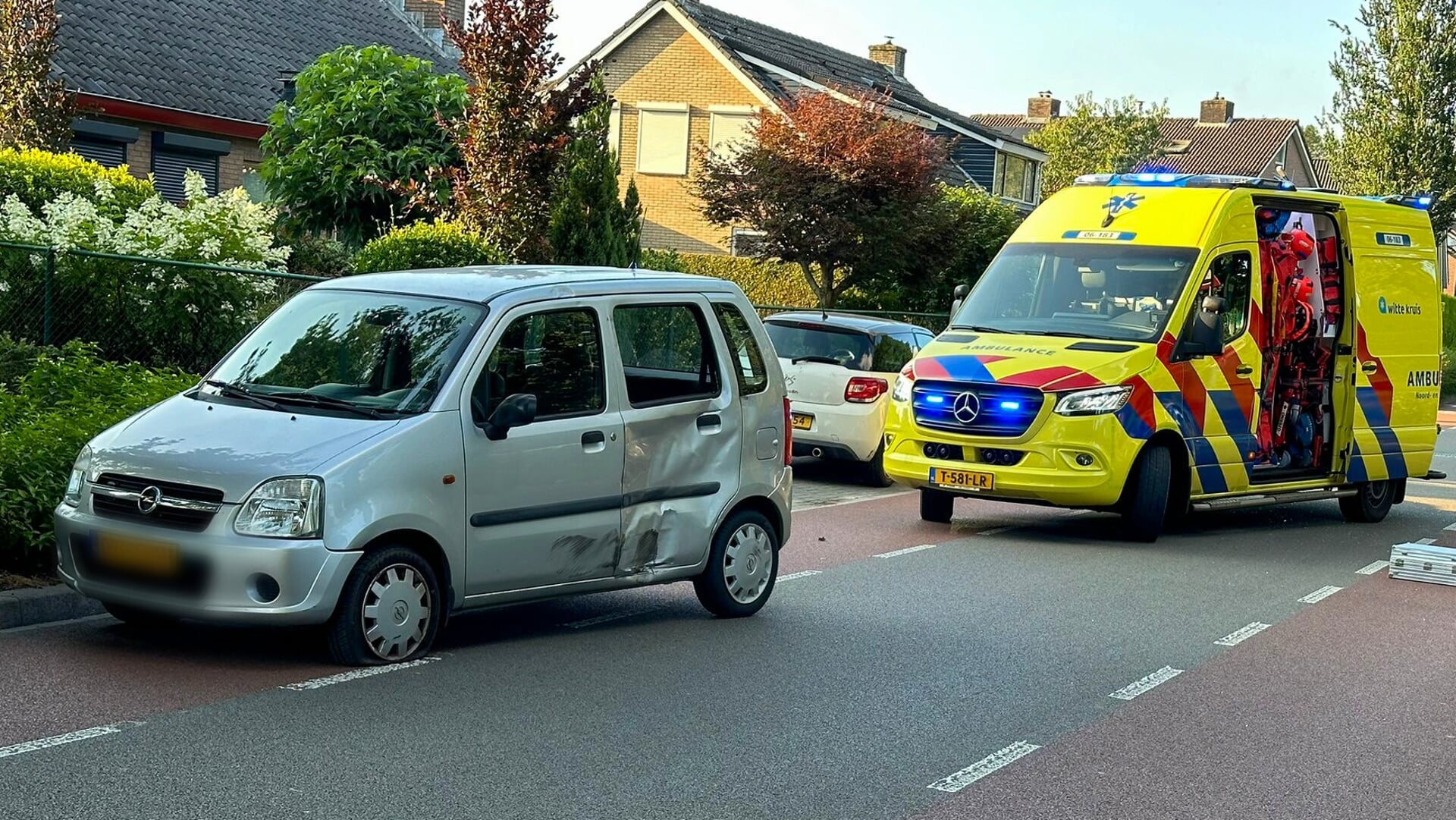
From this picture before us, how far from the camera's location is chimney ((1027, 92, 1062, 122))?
94.6 m

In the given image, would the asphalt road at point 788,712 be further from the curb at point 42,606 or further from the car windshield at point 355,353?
the car windshield at point 355,353

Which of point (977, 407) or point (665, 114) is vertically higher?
point (665, 114)

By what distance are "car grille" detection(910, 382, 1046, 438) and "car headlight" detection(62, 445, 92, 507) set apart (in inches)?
283

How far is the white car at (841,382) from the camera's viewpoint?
16.6m

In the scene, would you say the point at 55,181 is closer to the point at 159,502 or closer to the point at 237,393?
the point at 237,393

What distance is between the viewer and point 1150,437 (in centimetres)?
1346

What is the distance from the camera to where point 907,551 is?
12.9 meters

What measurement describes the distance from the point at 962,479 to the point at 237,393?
21.8 ft

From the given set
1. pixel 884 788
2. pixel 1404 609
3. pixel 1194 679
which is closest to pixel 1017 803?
pixel 884 788

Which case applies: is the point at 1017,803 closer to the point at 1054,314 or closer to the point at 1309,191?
the point at 1054,314

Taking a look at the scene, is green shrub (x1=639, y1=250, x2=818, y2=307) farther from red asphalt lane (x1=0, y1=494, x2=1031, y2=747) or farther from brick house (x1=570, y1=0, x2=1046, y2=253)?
red asphalt lane (x1=0, y1=494, x2=1031, y2=747)

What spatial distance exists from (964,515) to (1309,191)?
13.4ft

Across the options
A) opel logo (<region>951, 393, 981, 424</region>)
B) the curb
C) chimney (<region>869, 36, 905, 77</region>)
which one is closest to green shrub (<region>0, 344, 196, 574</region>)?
the curb

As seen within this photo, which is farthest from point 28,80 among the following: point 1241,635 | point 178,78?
point 1241,635
